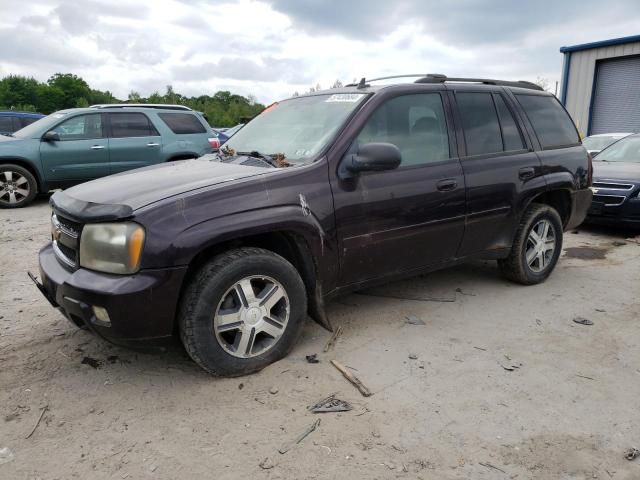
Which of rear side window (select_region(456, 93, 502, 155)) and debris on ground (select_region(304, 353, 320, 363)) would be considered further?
rear side window (select_region(456, 93, 502, 155))

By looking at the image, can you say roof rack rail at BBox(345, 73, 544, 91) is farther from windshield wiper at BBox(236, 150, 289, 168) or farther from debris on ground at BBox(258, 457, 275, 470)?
debris on ground at BBox(258, 457, 275, 470)

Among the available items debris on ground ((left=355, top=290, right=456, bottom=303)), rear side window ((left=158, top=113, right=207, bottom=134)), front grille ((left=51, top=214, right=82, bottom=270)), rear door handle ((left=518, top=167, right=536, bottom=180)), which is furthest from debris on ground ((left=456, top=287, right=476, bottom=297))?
rear side window ((left=158, top=113, right=207, bottom=134))

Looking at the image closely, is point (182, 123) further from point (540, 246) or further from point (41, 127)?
point (540, 246)

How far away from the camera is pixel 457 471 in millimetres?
2361

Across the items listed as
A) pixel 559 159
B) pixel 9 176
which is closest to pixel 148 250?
pixel 559 159

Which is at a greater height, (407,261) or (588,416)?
(407,261)

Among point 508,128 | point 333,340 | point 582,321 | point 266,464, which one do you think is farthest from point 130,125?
point 266,464

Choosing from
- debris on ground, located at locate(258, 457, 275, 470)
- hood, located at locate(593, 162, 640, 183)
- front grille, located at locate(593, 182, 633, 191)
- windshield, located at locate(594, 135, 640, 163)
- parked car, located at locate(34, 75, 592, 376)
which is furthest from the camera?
windshield, located at locate(594, 135, 640, 163)

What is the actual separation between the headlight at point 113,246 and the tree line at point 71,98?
161 ft

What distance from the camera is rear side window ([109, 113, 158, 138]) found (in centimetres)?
936

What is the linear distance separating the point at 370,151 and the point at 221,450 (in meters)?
→ 1.93

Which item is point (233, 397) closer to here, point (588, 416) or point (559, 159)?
point (588, 416)

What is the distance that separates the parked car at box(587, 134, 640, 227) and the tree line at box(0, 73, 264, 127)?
149ft

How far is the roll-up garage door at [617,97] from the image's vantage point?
1557cm
